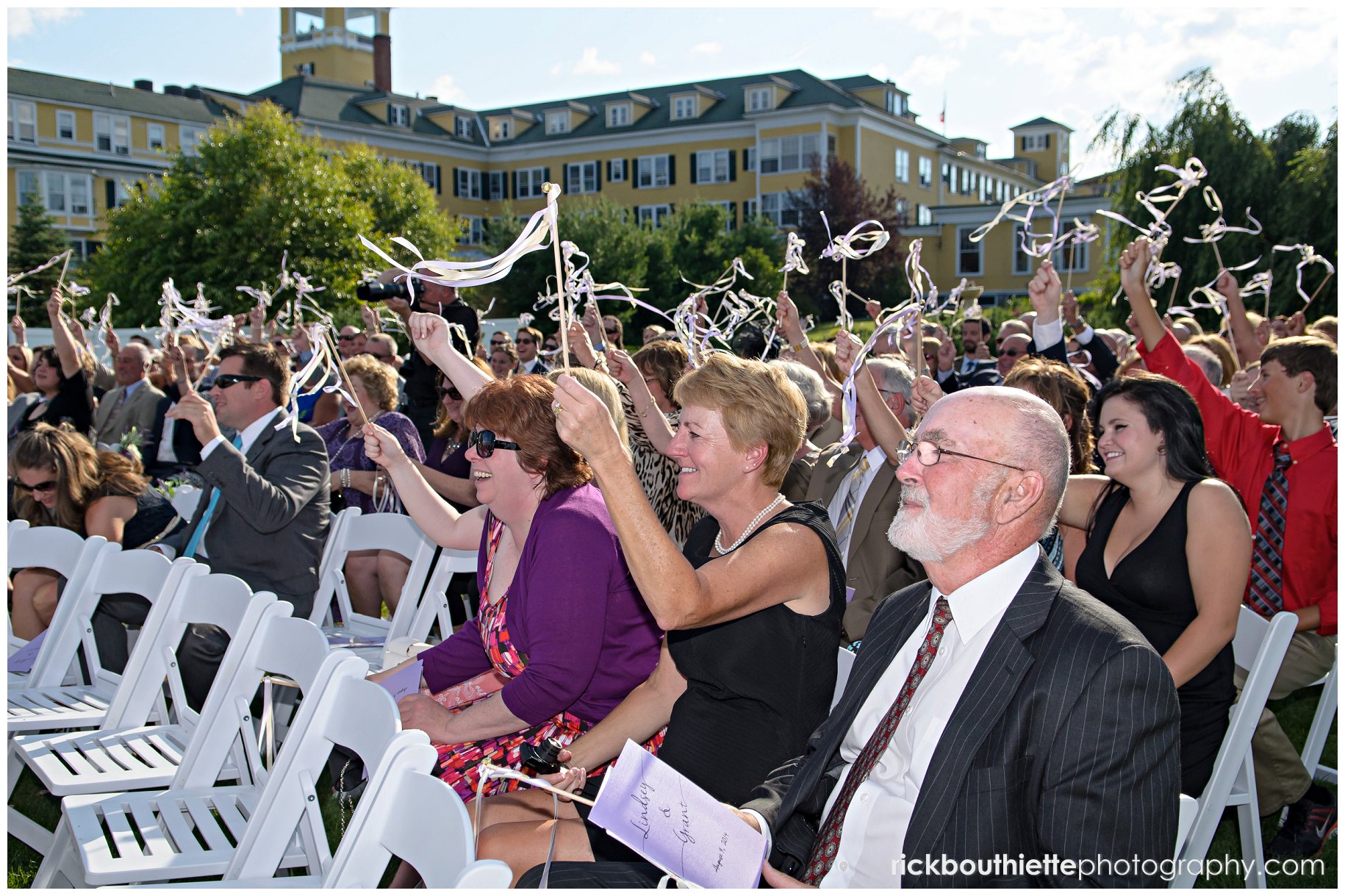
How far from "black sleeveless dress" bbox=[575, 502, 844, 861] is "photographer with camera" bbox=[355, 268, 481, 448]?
3.38 meters

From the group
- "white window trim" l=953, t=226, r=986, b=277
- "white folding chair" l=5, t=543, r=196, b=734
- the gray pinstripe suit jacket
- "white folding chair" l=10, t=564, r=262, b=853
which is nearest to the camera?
the gray pinstripe suit jacket

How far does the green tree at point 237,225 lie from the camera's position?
35406mm

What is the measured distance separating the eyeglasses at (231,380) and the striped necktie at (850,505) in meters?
2.77

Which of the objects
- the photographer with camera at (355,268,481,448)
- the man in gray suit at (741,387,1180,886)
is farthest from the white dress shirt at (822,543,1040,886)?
the photographer with camera at (355,268,481,448)

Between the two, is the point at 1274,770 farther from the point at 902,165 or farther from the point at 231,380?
the point at 902,165

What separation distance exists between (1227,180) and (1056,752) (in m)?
21.4

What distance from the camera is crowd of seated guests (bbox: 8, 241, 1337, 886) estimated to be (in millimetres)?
2299

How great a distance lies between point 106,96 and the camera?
6166 cm

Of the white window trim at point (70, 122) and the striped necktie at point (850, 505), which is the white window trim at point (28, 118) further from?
the striped necktie at point (850, 505)

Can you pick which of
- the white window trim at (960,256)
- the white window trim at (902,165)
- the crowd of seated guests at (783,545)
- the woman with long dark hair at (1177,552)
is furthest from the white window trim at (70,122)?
the woman with long dark hair at (1177,552)

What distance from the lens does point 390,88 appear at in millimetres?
70062

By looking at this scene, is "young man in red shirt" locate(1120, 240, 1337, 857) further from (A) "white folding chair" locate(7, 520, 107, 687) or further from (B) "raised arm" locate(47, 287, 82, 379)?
(B) "raised arm" locate(47, 287, 82, 379)

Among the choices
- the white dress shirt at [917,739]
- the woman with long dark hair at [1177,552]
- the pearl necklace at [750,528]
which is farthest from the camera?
the woman with long dark hair at [1177,552]

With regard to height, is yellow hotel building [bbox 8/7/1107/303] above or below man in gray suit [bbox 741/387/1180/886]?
above
